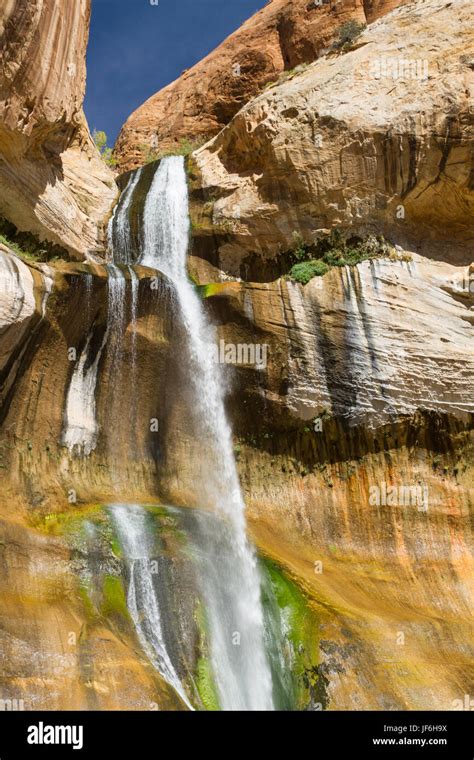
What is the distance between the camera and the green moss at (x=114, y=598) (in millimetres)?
9367

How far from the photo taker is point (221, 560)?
11.4 m

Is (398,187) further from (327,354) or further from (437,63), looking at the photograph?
(327,354)

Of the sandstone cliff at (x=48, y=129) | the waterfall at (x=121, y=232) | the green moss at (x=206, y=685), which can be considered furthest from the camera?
the waterfall at (x=121, y=232)

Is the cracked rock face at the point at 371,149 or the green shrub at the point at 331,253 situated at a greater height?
the cracked rock face at the point at 371,149

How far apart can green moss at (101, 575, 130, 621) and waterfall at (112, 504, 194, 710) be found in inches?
4.6

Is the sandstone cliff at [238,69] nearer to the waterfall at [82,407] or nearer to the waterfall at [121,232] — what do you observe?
the waterfall at [121,232]

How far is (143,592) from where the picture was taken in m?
9.95

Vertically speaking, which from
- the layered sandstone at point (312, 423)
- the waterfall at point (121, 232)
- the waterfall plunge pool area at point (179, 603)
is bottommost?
the waterfall plunge pool area at point (179, 603)

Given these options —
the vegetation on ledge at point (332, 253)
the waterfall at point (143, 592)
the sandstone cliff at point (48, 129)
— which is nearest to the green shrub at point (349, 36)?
the vegetation on ledge at point (332, 253)

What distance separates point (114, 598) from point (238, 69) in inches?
926

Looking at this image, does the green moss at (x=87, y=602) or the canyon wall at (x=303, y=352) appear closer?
Result: the green moss at (x=87, y=602)

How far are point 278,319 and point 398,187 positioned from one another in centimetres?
433

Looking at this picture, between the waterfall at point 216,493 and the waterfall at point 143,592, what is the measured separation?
2.75ft
